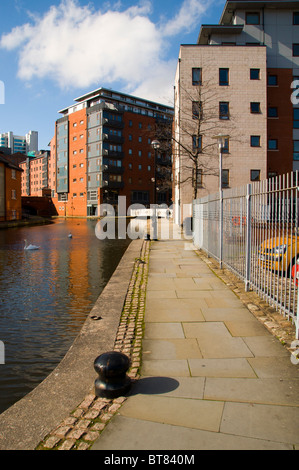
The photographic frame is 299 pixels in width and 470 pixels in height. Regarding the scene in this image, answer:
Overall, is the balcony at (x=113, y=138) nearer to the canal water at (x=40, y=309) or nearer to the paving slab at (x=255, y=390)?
the canal water at (x=40, y=309)

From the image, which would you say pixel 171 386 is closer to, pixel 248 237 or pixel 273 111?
pixel 248 237

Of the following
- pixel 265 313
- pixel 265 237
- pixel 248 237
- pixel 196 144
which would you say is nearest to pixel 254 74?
pixel 196 144

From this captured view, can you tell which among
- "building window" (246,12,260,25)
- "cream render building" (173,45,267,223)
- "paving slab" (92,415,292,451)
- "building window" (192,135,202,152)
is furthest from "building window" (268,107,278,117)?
"paving slab" (92,415,292,451)

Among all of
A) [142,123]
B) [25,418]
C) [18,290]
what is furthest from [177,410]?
[142,123]

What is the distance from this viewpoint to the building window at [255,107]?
32031 mm

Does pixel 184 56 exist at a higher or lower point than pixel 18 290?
higher

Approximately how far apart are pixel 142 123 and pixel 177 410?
71612mm

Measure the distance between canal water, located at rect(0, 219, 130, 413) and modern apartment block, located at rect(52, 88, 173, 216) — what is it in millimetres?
51485

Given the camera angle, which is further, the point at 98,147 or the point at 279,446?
the point at 98,147

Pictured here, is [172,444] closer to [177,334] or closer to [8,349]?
[177,334]

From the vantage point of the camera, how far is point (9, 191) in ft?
137

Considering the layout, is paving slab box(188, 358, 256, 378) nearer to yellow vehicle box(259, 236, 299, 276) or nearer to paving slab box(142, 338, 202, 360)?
paving slab box(142, 338, 202, 360)

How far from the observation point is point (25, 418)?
290 centimetres

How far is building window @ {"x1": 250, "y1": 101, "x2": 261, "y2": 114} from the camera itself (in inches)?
1261
